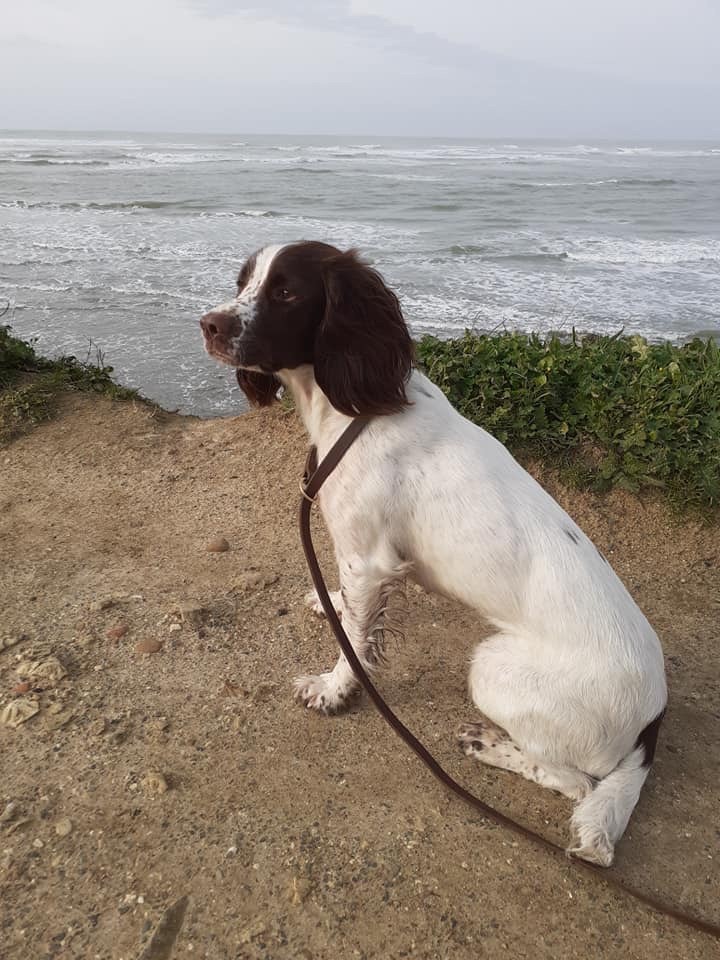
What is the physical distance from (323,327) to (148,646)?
184cm

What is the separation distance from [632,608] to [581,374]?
8.39ft

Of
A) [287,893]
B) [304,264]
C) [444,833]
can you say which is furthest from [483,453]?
[287,893]

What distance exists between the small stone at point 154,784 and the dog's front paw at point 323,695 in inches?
28.1

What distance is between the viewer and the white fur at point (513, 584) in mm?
2508

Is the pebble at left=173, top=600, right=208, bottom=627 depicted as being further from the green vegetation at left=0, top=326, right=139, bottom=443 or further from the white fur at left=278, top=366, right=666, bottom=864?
the green vegetation at left=0, top=326, right=139, bottom=443

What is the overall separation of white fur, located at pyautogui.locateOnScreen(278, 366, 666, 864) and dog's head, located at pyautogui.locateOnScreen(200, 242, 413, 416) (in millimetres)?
164

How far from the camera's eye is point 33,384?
5.84 metres

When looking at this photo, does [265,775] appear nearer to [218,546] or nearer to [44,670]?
[44,670]

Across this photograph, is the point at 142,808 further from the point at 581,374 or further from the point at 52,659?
the point at 581,374

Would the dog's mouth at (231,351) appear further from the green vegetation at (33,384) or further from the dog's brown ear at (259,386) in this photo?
the green vegetation at (33,384)

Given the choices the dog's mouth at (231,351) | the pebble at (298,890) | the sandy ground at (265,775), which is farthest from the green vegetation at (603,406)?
the pebble at (298,890)

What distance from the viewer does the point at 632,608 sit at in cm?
265

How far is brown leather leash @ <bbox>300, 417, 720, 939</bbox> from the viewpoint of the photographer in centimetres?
233

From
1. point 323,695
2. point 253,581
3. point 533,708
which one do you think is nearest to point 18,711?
point 323,695
